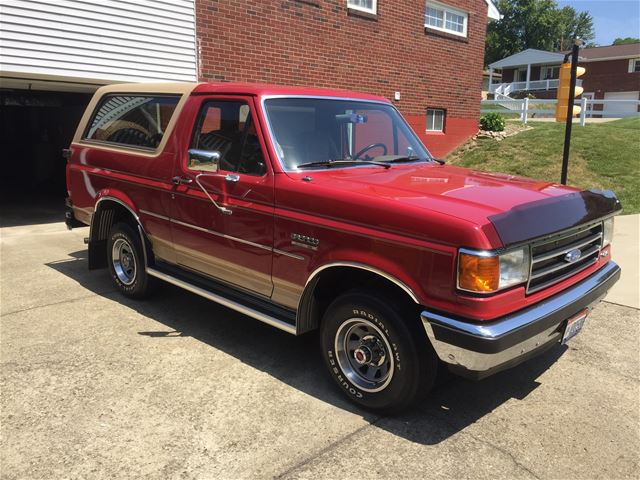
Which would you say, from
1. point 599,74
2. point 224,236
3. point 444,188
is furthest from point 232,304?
point 599,74

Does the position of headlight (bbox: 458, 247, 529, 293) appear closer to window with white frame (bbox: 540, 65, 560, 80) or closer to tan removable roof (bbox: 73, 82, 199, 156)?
tan removable roof (bbox: 73, 82, 199, 156)

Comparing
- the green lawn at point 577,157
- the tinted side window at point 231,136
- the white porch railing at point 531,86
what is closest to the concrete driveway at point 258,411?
the tinted side window at point 231,136

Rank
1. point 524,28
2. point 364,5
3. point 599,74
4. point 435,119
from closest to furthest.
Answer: point 364,5
point 435,119
point 599,74
point 524,28

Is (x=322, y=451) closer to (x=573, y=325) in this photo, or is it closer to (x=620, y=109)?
(x=573, y=325)

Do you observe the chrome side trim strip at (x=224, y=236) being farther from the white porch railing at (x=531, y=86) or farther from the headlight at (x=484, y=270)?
the white porch railing at (x=531, y=86)

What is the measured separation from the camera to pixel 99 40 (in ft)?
28.1

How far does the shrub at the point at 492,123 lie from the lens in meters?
17.1

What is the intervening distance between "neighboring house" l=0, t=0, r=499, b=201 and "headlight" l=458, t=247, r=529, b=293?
7445 millimetres

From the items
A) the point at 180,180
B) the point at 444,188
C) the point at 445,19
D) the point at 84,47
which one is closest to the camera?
the point at 444,188

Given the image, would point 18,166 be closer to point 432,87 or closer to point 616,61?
point 432,87

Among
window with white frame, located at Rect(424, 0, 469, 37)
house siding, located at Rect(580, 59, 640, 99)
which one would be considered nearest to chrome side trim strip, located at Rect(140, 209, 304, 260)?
window with white frame, located at Rect(424, 0, 469, 37)

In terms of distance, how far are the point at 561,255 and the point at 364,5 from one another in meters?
10.9

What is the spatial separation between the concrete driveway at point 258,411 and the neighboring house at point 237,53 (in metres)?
4.97

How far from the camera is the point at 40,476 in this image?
277 centimetres
